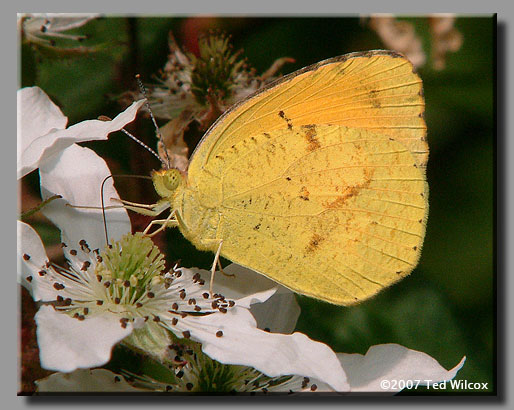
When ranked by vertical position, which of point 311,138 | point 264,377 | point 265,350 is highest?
point 311,138

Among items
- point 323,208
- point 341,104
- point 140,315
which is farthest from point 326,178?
point 140,315

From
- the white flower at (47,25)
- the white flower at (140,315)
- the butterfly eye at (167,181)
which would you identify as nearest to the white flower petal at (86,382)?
the white flower at (140,315)

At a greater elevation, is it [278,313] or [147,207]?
[147,207]

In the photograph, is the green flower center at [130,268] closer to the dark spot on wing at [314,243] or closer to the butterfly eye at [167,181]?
the butterfly eye at [167,181]

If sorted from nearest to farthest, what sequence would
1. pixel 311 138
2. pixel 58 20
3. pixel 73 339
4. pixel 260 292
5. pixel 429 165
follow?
pixel 73 339
pixel 260 292
pixel 311 138
pixel 58 20
pixel 429 165

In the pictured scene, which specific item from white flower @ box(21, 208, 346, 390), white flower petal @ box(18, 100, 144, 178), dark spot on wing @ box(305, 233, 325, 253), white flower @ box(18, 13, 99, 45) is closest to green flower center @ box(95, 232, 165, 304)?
white flower @ box(21, 208, 346, 390)

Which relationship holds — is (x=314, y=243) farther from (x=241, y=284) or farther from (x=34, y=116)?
(x=34, y=116)
